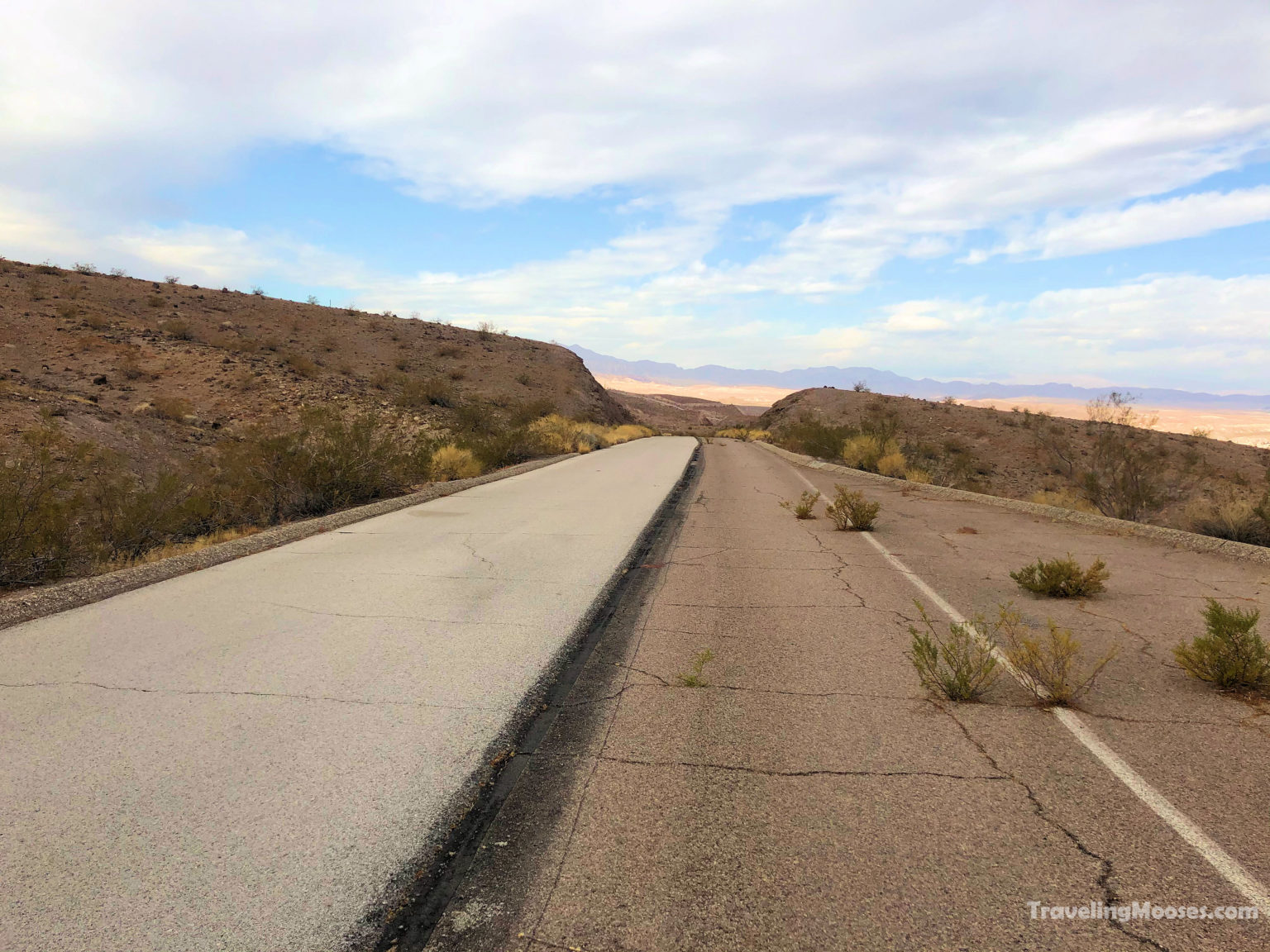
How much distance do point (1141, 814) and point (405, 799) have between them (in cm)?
→ 350

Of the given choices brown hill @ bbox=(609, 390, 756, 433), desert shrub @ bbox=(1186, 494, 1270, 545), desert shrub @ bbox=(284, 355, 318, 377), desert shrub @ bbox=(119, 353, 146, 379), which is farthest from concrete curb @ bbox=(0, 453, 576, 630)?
brown hill @ bbox=(609, 390, 756, 433)

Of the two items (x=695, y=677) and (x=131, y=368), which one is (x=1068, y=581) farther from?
(x=131, y=368)

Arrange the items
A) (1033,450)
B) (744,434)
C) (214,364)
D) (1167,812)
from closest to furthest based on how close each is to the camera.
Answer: (1167,812) → (214,364) → (1033,450) → (744,434)

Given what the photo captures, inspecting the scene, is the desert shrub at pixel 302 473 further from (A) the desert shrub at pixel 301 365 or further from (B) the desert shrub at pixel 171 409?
(A) the desert shrub at pixel 301 365

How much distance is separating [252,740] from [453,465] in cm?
1570

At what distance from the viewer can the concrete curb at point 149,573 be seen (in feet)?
20.3

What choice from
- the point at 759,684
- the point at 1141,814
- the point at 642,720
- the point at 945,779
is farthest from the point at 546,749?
the point at 1141,814

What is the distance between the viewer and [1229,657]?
192 inches

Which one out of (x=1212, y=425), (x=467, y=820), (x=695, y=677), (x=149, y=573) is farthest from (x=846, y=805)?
(x=1212, y=425)

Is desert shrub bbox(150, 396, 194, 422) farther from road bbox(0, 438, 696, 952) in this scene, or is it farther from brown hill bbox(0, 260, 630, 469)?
road bbox(0, 438, 696, 952)

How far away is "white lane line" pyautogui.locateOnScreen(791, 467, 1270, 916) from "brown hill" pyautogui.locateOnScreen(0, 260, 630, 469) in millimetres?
18655

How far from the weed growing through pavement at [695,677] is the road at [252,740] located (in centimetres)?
100

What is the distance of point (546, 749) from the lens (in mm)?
3926

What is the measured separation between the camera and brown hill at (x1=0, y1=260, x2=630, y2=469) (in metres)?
21.9
